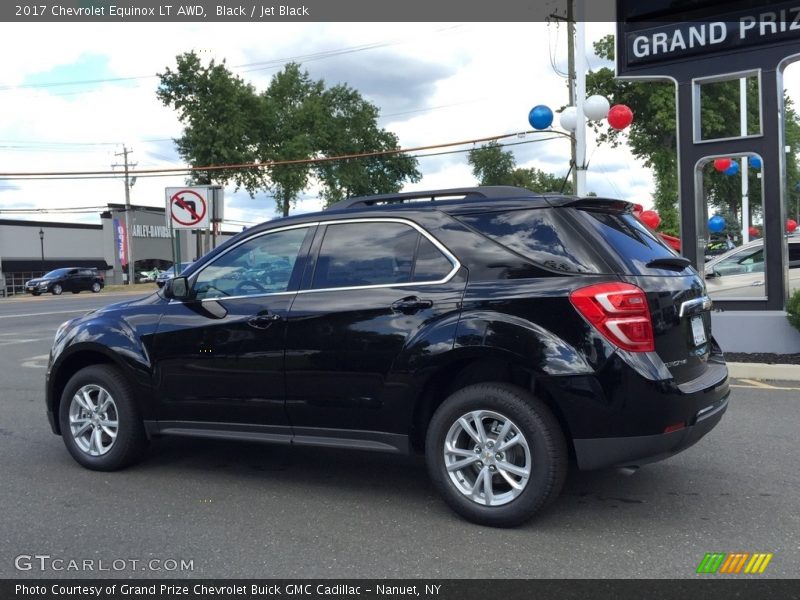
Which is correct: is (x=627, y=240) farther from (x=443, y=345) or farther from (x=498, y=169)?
(x=498, y=169)

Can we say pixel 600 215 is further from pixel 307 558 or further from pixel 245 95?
pixel 245 95

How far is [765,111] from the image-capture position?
9984 mm

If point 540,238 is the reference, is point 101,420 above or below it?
below

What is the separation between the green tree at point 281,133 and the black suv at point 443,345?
2722cm

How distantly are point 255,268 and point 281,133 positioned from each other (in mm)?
50229

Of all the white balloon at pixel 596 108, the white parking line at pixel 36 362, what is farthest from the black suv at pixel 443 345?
the white balloon at pixel 596 108

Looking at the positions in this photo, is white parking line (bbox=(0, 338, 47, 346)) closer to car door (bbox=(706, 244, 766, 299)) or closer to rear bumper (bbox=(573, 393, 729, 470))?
car door (bbox=(706, 244, 766, 299))

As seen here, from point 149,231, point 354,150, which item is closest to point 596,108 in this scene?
point 354,150

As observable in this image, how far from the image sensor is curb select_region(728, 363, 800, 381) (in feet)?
28.6

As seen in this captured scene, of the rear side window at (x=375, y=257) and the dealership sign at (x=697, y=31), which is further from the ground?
the dealership sign at (x=697, y=31)

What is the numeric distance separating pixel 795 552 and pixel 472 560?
1600mm

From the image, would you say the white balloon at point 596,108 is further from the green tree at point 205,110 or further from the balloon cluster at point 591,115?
the green tree at point 205,110

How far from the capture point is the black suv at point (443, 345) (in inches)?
151

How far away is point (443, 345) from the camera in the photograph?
13.4 feet
